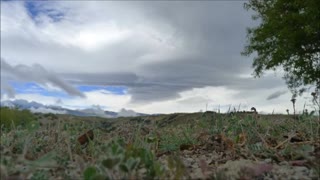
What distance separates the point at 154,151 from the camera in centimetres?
290

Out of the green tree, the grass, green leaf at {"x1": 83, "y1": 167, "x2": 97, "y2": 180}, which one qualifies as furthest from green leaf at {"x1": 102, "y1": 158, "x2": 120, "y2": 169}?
the green tree

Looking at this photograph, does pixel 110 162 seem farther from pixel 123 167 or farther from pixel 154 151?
pixel 154 151

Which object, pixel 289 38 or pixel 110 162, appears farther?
pixel 289 38

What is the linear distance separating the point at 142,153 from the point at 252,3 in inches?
959

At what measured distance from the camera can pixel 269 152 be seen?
9.56 ft

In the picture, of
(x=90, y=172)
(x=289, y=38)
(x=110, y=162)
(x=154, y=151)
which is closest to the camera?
(x=110, y=162)

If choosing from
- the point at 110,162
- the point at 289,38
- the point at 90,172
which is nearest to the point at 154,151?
the point at 90,172

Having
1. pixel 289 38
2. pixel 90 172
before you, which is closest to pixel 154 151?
pixel 90 172

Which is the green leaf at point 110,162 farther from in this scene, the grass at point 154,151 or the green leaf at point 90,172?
the green leaf at point 90,172

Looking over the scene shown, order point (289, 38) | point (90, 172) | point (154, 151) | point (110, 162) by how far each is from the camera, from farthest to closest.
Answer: point (289, 38), point (154, 151), point (90, 172), point (110, 162)

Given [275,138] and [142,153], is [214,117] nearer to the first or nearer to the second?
[275,138]

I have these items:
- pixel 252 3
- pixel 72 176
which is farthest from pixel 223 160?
pixel 252 3

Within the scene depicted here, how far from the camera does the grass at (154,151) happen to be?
1890 millimetres

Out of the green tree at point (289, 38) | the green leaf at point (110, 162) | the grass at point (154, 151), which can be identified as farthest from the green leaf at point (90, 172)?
the green tree at point (289, 38)
